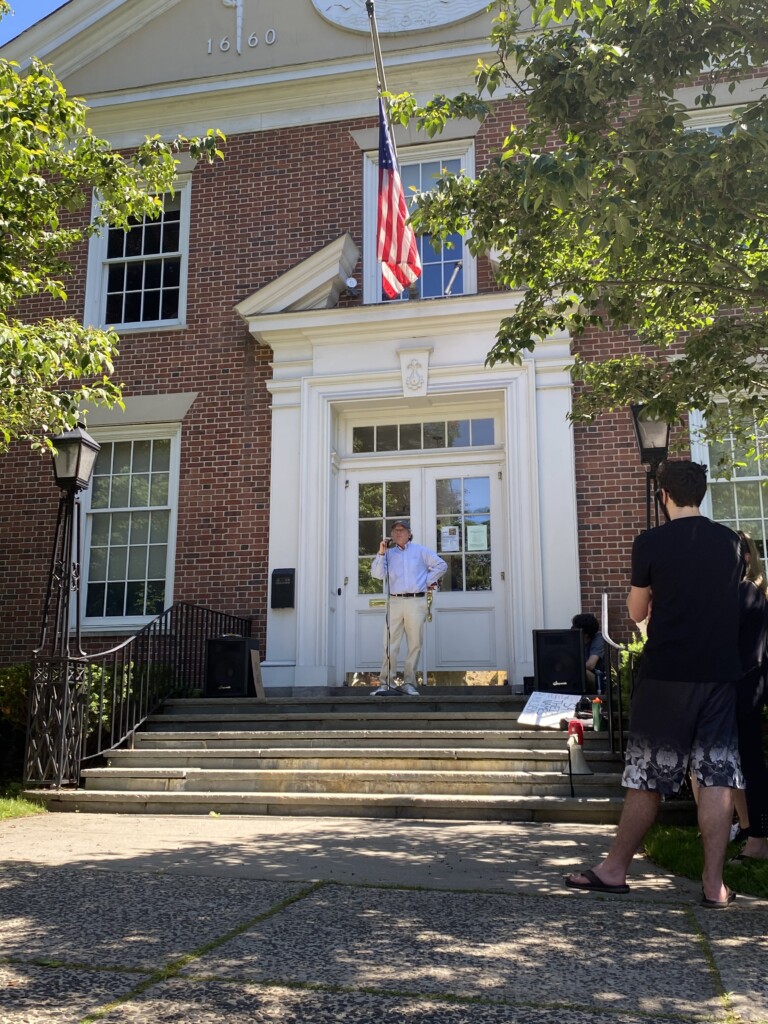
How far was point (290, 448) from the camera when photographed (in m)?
10.4

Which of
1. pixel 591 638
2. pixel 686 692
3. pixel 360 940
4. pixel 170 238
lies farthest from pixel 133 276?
pixel 360 940

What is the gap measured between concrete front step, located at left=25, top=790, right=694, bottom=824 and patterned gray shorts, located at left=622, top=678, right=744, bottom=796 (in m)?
2.26

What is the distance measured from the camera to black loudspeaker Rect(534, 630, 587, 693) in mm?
8164

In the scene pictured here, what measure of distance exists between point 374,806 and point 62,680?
115 inches

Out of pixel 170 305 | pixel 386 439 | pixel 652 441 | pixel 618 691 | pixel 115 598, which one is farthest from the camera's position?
pixel 170 305

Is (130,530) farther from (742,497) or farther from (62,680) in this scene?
(742,497)

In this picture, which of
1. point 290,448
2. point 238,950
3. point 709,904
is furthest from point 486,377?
point 238,950

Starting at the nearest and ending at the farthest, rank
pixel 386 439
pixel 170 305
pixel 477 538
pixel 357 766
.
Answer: pixel 357 766
pixel 477 538
pixel 386 439
pixel 170 305

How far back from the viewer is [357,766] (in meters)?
7.02

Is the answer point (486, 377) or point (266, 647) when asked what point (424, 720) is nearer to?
point (266, 647)

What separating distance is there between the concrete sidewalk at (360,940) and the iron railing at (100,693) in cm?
260

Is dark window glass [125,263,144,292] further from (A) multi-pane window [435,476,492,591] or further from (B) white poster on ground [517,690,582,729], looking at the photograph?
(B) white poster on ground [517,690,582,729]

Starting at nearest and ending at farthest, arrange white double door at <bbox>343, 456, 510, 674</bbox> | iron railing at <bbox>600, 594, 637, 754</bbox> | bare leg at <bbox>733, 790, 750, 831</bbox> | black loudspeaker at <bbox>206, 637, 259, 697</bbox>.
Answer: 1. bare leg at <bbox>733, 790, 750, 831</bbox>
2. iron railing at <bbox>600, 594, 637, 754</bbox>
3. black loudspeaker at <bbox>206, 637, 259, 697</bbox>
4. white double door at <bbox>343, 456, 510, 674</bbox>

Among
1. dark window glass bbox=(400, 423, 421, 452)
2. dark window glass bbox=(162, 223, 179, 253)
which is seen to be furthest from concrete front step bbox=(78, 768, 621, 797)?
dark window glass bbox=(162, 223, 179, 253)
